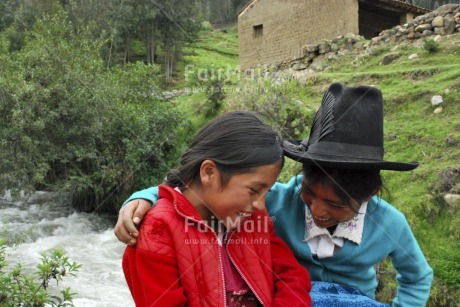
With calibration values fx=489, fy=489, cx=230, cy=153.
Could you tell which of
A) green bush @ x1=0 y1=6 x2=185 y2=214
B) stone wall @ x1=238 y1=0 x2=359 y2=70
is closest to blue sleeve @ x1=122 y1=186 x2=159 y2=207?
green bush @ x1=0 y1=6 x2=185 y2=214

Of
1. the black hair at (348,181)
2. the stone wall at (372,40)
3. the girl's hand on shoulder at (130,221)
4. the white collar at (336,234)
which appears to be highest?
the stone wall at (372,40)

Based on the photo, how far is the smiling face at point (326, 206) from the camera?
6.14 feet

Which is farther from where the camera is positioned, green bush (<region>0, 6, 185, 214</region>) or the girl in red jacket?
green bush (<region>0, 6, 185, 214</region>)

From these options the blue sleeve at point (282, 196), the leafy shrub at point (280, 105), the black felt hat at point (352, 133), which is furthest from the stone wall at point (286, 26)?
the black felt hat at point (352, 133)

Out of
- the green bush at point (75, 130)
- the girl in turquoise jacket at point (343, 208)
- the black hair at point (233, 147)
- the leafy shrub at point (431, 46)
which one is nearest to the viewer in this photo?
the black hair at point (233, 147)

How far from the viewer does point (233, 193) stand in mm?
1771

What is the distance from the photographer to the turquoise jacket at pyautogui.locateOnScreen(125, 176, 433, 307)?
202 cm

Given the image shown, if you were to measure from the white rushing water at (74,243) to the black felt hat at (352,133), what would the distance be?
4956mm

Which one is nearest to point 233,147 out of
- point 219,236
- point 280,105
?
point 219,236

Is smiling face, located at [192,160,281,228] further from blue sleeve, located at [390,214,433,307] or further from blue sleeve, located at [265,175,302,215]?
blue sleeve, located at [390,214,433,307]

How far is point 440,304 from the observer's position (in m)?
4.09

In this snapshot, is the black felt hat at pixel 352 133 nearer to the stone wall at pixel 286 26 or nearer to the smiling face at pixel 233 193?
the smiling face at pixel 233 193

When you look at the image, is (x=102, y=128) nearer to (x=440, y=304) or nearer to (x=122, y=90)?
(x=122, y=90)

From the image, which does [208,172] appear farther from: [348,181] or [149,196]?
[348,181]
